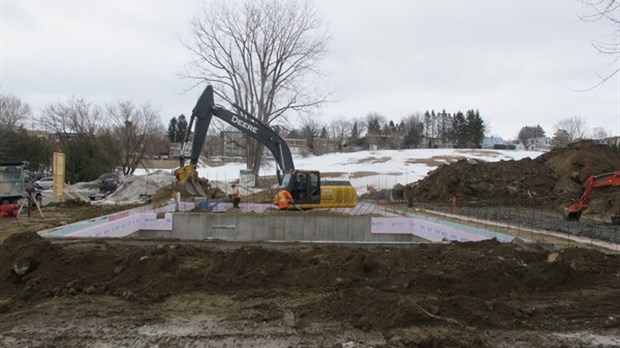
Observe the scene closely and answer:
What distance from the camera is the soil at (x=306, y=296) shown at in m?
5.74

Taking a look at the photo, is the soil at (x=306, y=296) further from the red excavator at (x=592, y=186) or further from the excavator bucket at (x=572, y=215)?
the excavator bucket at (x=572, y=215)

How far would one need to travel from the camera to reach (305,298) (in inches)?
278

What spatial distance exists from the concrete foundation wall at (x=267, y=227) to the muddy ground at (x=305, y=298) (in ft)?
24.9

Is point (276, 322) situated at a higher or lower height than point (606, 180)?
lower

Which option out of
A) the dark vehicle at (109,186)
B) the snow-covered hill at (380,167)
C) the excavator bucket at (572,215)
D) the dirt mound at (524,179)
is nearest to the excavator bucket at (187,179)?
the excavator bucket at (572,215)

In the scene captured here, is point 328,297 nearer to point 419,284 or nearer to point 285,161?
point 419,284

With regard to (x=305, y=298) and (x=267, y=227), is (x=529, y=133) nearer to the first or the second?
(x=267, y=227)

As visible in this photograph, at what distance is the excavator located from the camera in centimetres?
1866

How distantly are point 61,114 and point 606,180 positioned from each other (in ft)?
179

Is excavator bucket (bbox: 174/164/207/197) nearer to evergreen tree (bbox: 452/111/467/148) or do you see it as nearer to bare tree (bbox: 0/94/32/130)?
bare tree (bbox: 0/94/32/130)

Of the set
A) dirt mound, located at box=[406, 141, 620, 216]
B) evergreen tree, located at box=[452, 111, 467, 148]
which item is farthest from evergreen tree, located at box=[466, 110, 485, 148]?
dirt mound, located at box=[406, 141, 620, 216]

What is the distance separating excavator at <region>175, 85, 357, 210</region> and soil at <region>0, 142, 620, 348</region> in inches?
319

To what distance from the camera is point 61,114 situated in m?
56.1

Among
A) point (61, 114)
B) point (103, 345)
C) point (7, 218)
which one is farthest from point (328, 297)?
point (61, 114)
